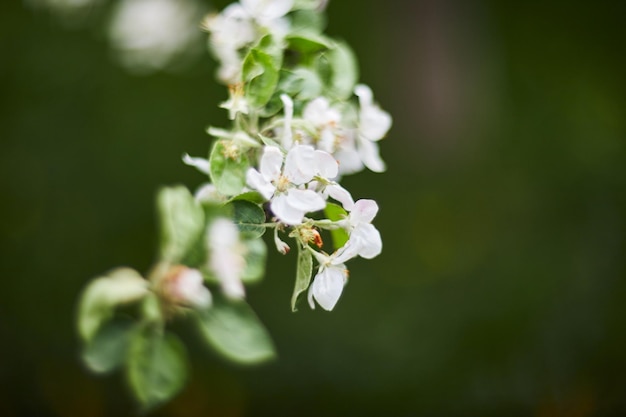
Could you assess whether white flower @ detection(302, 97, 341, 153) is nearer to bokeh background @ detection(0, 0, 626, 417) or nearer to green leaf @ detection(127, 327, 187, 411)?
green leaf @ detection(127, 327, 187, 411)

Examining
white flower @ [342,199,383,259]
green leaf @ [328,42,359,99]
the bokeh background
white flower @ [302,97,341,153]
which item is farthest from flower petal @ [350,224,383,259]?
the bokeh background

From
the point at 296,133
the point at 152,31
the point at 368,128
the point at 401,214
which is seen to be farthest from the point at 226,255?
the point at 401,214

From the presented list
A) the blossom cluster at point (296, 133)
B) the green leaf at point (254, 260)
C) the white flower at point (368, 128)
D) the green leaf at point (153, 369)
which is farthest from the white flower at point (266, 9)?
the green leaf at point (153, 369)

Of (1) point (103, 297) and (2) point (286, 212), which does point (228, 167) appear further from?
(1) point (103, 297)

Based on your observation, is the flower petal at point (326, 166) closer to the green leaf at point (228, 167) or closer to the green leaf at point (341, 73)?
the green leaf at point (228, 167)

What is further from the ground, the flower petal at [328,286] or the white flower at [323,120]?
the white flower at [323,120]

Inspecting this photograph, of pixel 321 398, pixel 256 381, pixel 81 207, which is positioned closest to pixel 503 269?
pixel 321 398
